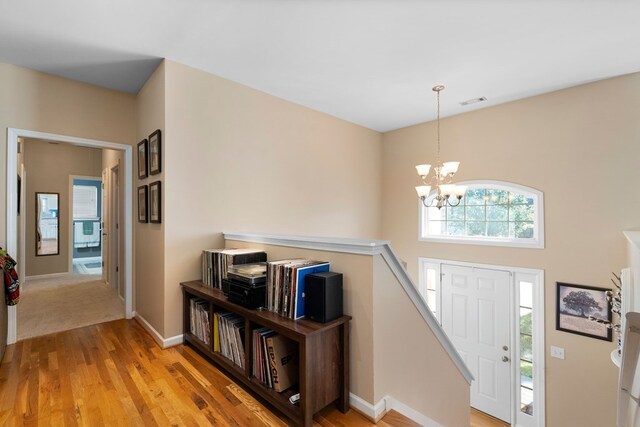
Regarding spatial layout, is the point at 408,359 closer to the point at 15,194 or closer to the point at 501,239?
the point at 501,239

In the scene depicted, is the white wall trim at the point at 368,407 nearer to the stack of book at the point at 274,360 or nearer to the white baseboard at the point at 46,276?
the stack of book at the point at 274,360

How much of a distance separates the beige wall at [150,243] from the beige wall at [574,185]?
4.02 m

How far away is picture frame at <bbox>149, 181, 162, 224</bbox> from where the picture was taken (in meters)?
2.84

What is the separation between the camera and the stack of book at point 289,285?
6.00 feet

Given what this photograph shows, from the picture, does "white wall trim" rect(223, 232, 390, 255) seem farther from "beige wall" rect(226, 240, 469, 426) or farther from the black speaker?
the black speaker

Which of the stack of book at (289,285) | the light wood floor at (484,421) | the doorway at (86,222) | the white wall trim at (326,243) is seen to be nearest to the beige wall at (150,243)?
the white wall trim at (326,243)

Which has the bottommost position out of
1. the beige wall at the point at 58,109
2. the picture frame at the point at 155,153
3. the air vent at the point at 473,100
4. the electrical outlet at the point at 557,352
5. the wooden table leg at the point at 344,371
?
the electrical outlet at the point at 557,352

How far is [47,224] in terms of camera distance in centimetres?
592

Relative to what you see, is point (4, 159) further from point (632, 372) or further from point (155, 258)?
point (632, 372)

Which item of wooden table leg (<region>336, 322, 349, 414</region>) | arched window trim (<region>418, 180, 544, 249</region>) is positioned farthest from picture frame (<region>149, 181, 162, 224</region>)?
arched window trim (<region>418, 180, 544, 249</region>)

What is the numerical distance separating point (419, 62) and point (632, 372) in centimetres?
289

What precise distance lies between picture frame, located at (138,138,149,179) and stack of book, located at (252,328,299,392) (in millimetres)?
2274

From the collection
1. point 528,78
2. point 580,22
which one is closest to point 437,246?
point 528,78

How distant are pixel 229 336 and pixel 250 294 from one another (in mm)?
472
